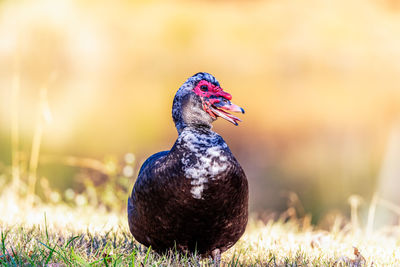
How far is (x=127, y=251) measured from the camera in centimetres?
345

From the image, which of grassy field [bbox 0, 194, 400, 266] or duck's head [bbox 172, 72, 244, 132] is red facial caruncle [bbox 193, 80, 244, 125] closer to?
duck's head [bbox 172, 72, 244, 132]

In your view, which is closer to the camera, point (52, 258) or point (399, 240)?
point (52, 258)

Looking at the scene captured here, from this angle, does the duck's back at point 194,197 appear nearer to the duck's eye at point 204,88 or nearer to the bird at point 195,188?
the bird at point 195,188

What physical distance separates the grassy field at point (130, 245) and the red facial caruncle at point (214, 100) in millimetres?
886

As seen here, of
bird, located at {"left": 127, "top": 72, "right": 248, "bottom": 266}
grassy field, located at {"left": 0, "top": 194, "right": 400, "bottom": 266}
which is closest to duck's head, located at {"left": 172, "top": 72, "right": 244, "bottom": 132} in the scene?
bird, located at {"left": 127, "top": 72, "right": 248, "bottom": 266}

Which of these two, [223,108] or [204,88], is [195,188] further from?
[204,88]

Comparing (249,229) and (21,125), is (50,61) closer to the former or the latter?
(21,125)

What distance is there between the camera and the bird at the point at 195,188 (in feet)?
9.90

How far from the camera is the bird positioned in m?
A: 3.02

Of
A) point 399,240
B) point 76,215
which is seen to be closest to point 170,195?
point 76,215

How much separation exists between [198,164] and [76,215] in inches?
81.6

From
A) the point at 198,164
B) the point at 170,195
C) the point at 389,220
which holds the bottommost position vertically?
the point at 389,220

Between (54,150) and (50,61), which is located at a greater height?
(50,61)

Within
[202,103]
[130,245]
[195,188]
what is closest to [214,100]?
[202,103]
